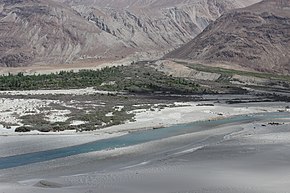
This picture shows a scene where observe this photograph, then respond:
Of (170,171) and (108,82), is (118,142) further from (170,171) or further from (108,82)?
(108,82)

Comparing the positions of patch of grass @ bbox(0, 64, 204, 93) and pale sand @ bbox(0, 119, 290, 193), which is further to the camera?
patch of grass @ bbox(0, 64, 204, 93)

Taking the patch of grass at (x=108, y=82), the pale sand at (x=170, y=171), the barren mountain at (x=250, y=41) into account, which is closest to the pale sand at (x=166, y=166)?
the pale sand at (x=170, y=171)

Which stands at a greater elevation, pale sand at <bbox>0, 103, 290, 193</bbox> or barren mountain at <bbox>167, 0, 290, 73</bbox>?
barren mountain at <bbox>167, 0, 290, 73</bbox>

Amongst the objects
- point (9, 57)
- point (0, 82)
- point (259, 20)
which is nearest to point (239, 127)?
point (0, 82)

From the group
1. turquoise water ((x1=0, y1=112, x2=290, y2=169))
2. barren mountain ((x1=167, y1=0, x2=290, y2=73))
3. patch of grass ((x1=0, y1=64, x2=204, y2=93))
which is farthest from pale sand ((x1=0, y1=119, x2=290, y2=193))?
barren mountain ((x1=167, y1=0, x2=290, y2=73))

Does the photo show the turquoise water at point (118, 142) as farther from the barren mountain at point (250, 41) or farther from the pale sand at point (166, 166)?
the barren mountain at point (250, 41)

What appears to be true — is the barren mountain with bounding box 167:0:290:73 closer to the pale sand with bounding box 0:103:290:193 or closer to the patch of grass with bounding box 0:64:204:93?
the patch of grass with bounding box 0:64:204:93

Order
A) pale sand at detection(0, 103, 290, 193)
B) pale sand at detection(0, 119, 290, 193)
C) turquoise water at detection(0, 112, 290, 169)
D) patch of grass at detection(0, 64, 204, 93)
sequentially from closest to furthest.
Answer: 1. pale sand at detection(0, 119, 290, 193)
2. pale sand at detection(0, 103, 290, 193)
3. turquoise water at detection(0, 112, 290, 169)
4. patch of grass at detection(0, 64, 204, 93)
